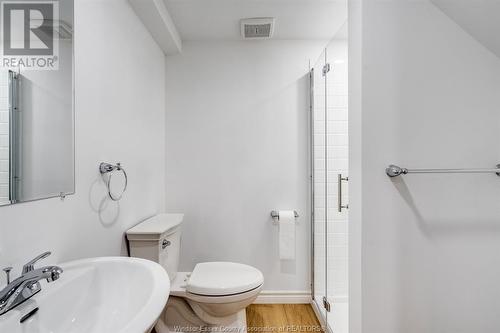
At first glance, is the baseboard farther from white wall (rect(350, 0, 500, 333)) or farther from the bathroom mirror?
the bathroom mirror

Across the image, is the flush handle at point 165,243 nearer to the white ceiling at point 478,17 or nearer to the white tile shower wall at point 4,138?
the white tile shower wall at point 4,138

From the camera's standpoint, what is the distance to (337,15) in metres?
1.98

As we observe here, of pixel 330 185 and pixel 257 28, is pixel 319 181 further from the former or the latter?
pixel 257 28

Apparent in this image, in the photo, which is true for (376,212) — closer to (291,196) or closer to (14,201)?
(291,196)

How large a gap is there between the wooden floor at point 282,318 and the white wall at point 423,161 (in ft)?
2.89

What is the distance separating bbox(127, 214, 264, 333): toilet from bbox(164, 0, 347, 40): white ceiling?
58.8 inches

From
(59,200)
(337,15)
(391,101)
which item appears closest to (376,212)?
(391,101)

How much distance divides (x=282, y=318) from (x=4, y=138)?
6.75ft

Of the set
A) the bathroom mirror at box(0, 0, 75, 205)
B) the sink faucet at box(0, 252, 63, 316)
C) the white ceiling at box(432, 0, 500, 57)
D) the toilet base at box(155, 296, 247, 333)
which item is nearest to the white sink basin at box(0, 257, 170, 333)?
the sink faucet at box(0, 252, 63, 316)

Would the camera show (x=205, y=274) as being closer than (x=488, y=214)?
No

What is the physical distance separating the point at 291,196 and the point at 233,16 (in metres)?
1.49

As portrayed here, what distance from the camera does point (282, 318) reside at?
2.09 metres

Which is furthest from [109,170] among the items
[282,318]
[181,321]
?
[282,318]

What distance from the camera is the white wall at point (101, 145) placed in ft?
3.10
